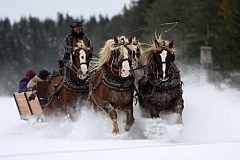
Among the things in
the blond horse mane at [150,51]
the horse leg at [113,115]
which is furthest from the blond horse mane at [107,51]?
the horse leg at [113,115]

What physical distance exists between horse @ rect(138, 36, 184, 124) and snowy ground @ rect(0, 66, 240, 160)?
0.28 m

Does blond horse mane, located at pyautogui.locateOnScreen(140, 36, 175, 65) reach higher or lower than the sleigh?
higher

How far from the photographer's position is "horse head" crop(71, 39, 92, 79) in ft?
39.0

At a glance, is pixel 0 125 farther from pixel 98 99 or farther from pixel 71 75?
pixel 98 99

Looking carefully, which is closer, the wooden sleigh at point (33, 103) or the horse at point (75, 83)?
the horse at point (75, 83)

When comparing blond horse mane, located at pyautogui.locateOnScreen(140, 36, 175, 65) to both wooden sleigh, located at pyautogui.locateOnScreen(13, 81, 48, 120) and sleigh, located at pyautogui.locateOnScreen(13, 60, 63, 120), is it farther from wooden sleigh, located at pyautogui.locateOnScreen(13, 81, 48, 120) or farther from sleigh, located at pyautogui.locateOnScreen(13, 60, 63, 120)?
wooden sleigh, located at pyautogui.locateOnScreen(13, 81, 48, 120)

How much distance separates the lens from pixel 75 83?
12.4 m

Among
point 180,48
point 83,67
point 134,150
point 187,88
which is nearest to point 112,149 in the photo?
point 134,150

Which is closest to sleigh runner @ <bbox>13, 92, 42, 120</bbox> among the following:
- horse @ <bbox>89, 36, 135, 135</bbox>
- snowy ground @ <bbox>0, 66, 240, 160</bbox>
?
snowy ground @ <bbox>0, 66, 240, 160</bbox>

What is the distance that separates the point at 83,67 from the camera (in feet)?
38.8

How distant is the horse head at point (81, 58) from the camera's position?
1190 cm

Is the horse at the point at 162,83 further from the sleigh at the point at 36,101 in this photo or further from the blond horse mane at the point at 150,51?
the sleigh at the point at 36,101

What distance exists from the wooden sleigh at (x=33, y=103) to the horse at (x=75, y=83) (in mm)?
1597

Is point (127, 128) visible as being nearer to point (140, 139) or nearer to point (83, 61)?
point (140, 139)
